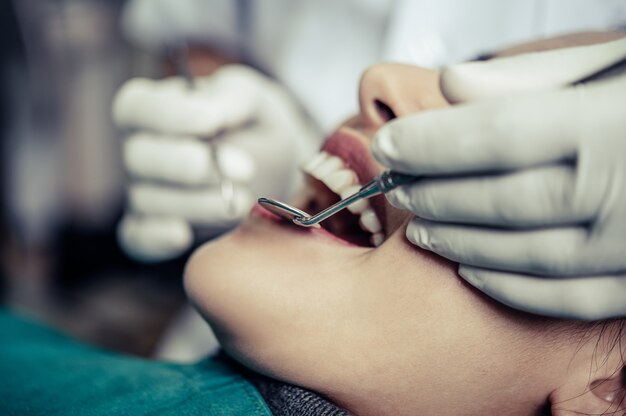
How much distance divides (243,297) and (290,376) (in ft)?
0.35

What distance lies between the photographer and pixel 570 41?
0.71 metres

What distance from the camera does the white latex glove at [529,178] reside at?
1.53 ft

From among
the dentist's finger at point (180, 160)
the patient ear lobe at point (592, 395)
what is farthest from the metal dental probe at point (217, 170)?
the patient ear lobe at point (592, 395)

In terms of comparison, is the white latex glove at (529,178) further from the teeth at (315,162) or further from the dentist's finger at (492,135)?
the teeth at (315,162)

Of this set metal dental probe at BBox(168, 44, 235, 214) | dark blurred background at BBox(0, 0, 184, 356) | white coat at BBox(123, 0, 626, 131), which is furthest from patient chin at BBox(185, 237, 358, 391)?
dark blurred background at BBox(0, 0, 184, 356)

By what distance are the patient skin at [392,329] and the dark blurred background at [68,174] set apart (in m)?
1.49

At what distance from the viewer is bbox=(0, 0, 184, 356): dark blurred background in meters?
2.17

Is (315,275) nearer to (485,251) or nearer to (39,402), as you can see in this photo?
(485,251)

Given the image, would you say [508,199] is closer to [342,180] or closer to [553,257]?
[553,257]

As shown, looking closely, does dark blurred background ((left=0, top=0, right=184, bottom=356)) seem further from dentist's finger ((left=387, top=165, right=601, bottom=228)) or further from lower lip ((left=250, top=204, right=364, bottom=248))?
dentist's finger ((left=387, top=165, right=601, bottom=228))

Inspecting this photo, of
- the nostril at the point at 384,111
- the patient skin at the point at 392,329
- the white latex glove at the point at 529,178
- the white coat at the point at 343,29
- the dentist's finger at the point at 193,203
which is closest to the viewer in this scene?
the white latex glove at the point at 529,178

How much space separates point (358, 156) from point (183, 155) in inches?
20.6

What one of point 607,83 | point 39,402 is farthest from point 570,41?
point 39,402

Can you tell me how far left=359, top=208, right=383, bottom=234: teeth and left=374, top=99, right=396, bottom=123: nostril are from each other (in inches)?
4.5
